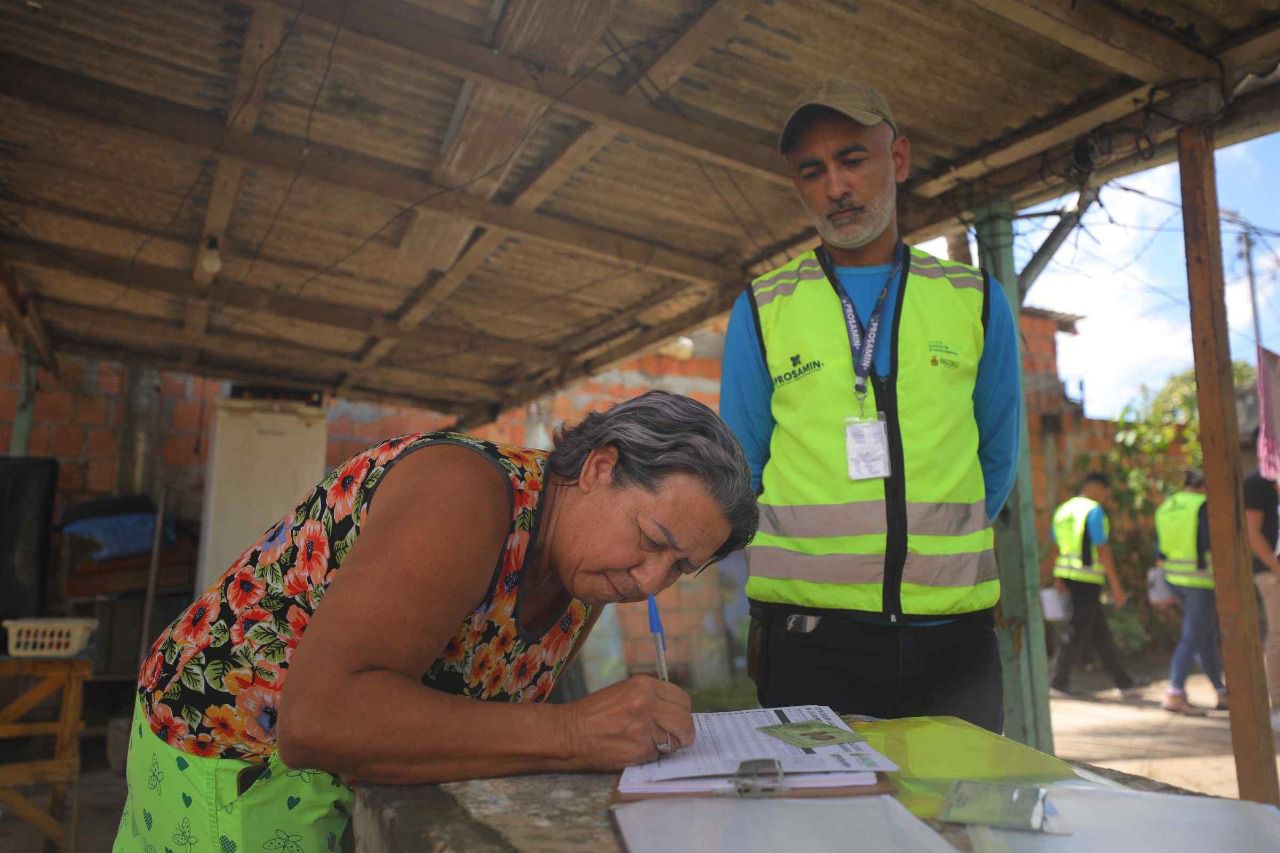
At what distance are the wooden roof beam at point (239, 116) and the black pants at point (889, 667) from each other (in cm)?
224

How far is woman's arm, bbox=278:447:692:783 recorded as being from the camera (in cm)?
99

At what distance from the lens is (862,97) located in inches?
78.7

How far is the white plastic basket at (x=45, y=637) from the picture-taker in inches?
130

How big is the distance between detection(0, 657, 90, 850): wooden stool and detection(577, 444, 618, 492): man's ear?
3128 mm

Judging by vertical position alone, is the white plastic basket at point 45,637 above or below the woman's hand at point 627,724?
below

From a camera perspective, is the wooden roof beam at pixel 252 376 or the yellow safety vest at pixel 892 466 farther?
the wooden roof beam at pixel 252 376

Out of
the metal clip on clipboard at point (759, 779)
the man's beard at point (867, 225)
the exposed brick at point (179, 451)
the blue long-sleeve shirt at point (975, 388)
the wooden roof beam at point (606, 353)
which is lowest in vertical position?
the metal clip on clipboard at point (759, 779)

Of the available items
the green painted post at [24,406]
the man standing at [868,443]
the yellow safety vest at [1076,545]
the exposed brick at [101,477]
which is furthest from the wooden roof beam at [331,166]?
the yellow safety vest at [1076,545]

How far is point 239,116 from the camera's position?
3.04 metres

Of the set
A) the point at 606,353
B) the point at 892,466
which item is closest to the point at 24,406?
the point at 606,353

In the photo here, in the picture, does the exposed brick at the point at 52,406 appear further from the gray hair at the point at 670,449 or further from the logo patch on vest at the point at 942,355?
the logo patch on vest at the point at 942,355

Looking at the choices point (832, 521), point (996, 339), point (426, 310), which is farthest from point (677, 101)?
point (426, 310)

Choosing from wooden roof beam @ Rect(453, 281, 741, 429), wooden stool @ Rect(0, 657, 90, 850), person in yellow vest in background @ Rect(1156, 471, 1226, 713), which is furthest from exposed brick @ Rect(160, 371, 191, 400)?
person in yellow vest in background @ Rect(1156, 471, 1226, 713)

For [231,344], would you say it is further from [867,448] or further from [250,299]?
[867,448]
